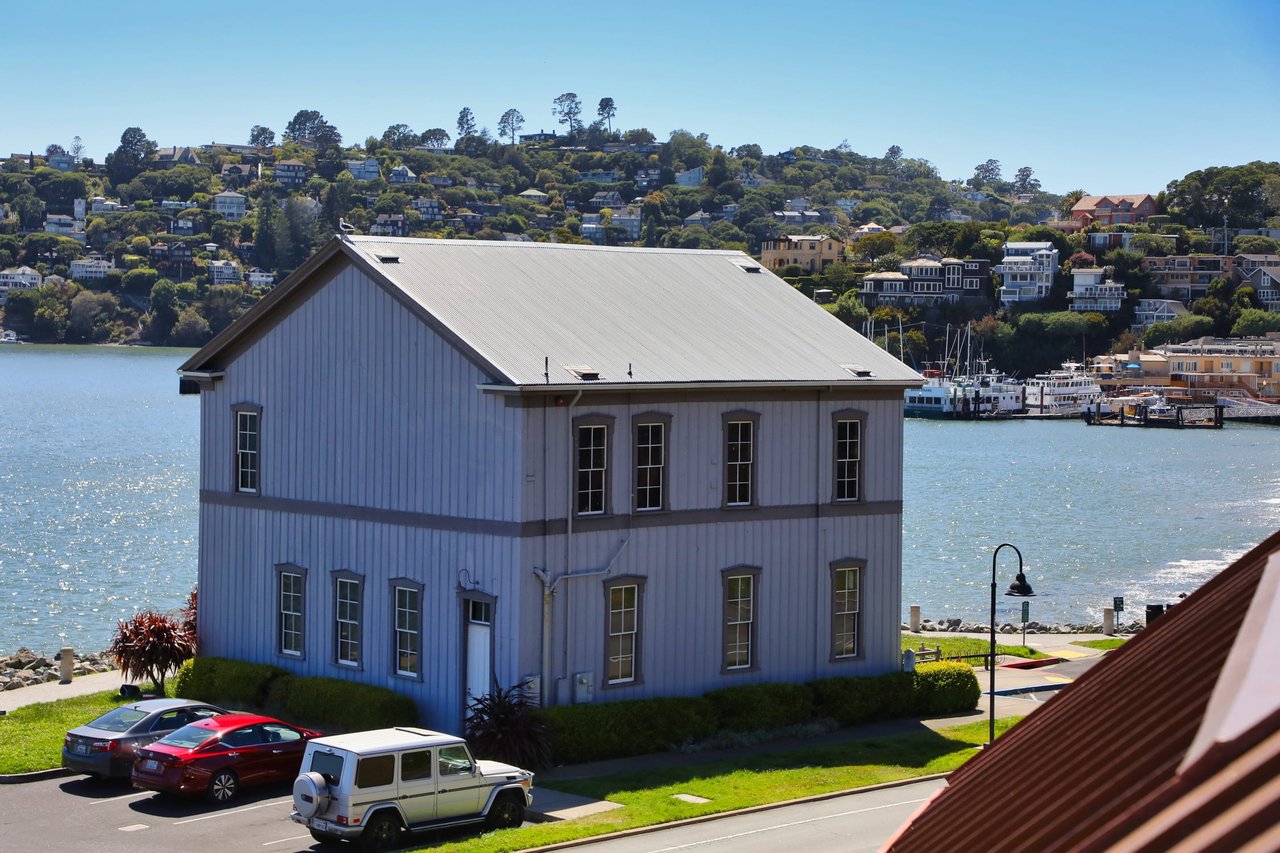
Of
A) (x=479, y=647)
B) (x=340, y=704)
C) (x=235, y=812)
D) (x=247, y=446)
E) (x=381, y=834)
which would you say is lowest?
(x=235, y=812)

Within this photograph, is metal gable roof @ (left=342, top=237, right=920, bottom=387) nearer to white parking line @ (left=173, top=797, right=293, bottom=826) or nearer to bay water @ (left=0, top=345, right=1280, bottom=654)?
white parking line @ (left=173, top=797, right=293, bottom=826)

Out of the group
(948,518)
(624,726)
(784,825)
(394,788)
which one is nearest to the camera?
(394,788)

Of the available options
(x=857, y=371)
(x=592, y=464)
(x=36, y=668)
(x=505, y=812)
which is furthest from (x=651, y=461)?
(x=36, y=668)

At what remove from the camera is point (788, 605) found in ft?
109

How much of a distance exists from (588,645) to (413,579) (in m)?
3.25

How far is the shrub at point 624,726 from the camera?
1125 inches

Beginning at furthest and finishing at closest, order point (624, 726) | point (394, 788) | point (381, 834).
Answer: point (624, 726), point (394, 788), point (381, 834)

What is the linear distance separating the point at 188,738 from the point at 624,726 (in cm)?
716

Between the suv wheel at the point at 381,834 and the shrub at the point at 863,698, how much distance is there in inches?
428

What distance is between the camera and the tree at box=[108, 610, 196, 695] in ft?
115

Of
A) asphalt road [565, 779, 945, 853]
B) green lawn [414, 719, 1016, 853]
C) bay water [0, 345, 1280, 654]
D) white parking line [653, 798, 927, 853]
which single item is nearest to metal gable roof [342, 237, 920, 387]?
green lawn [414, 719, 1016, 853]

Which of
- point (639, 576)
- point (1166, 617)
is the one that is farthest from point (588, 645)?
point (1166, 617)

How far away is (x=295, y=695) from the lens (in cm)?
3142

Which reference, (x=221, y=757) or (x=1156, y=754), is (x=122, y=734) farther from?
(x=1156, y=754)
